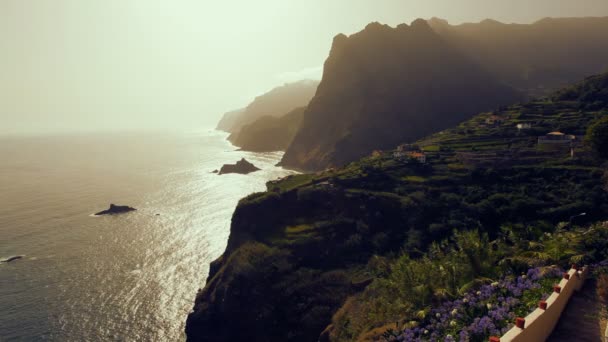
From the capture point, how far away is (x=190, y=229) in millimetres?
112312

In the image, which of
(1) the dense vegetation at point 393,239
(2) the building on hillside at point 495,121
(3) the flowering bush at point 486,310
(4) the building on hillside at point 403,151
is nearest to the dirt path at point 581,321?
(3) the flowering bush at point 486,310

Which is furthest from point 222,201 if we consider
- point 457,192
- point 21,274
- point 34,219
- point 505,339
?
point 505,339

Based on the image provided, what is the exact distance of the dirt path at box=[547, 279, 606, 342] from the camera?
19.5 metres

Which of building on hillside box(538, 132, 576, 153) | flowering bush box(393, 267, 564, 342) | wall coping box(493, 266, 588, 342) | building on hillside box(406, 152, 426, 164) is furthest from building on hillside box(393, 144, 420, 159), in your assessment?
wall coping box(493, 266, 588, 342)

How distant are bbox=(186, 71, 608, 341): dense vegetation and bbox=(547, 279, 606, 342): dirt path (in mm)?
4042

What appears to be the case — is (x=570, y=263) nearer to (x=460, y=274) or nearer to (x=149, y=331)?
(x=460, y=274)

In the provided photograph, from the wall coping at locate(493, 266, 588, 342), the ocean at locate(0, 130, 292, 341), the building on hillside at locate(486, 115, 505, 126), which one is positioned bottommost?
the ocean at locate(0, 130, 292, 341)

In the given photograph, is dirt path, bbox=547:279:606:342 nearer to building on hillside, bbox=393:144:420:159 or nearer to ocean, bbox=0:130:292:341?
ocean, bbox=0:130:292:341

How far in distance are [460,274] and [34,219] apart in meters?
137

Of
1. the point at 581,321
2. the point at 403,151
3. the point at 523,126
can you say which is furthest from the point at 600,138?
the point at 581,321

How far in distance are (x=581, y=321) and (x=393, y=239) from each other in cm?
4755

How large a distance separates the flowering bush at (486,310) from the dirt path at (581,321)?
5.20ft

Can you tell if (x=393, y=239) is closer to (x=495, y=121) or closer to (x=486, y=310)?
(x=486, y=310)

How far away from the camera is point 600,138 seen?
238 ft
